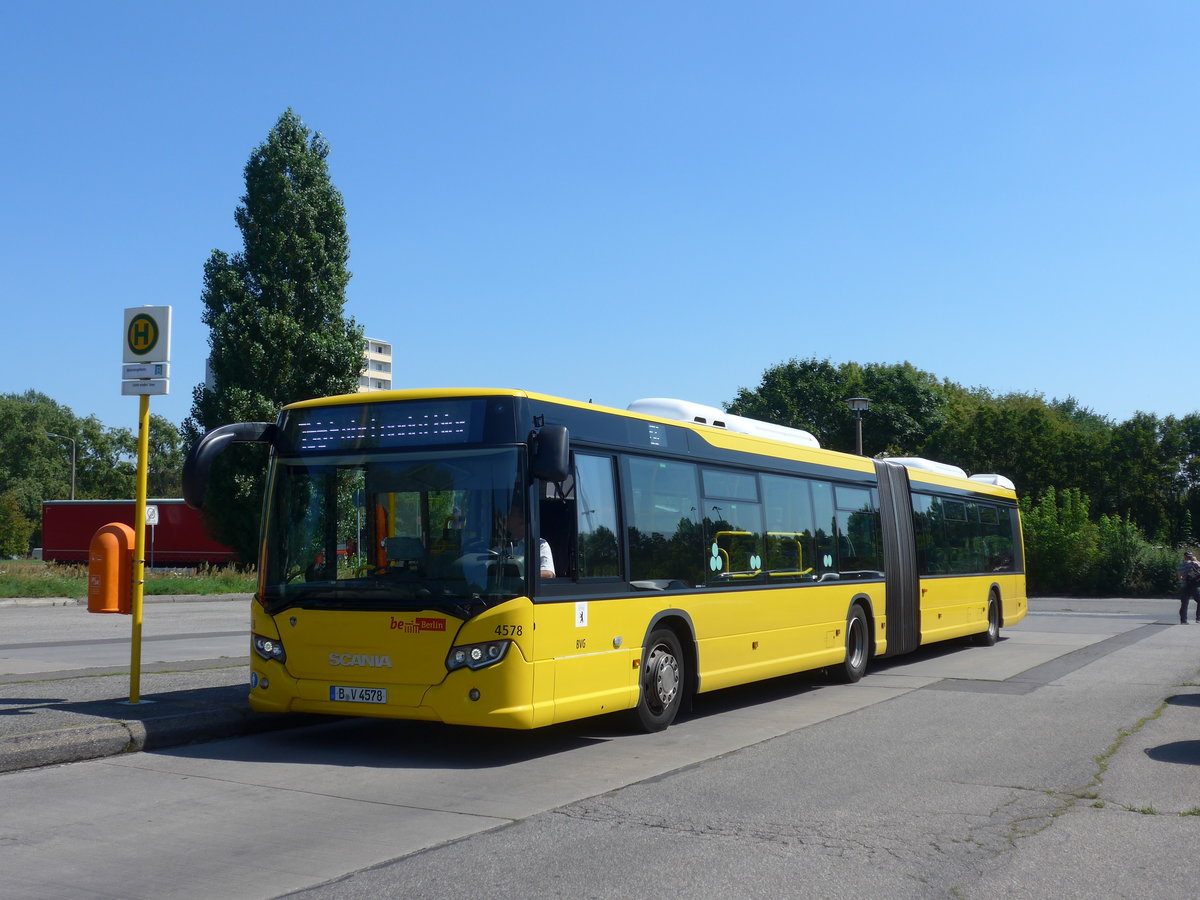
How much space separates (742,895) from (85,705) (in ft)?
22.6

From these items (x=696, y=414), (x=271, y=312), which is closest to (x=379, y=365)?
(x=271, y=312)

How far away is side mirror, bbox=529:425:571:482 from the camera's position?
8.34 meters

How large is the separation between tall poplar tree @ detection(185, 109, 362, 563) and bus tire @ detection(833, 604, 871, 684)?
25757mm

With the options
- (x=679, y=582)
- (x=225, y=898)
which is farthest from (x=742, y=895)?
(x=679, y=582)

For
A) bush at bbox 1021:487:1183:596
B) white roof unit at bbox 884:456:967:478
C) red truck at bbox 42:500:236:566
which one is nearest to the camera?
white roof unit at bbox 884:456:967:478

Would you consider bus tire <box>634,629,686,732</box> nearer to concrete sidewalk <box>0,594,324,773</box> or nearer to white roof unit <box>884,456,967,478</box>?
concrete sidewalk <box>0,594,324,773</box>

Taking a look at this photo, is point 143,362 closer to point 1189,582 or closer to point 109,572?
point 109,572

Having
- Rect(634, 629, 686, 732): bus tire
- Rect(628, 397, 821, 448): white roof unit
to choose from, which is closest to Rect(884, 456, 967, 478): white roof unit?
Rect(628, 397, 821, 448): white roof unit

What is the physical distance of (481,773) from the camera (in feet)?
27.0

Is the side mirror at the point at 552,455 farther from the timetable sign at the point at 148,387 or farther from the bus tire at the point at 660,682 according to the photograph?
the timetable sign at the point at 148,387

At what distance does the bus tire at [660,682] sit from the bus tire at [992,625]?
12109 mm

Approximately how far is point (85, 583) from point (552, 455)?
27.5 m

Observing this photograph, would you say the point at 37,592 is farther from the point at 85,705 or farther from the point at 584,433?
the point at 584,433

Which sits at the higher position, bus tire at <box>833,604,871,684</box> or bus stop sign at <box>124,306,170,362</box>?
bus stop sign at <box>124,306,170,362</box>
